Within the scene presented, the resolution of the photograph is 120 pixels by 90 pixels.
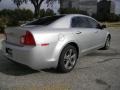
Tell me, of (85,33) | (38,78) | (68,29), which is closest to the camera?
(38,78)

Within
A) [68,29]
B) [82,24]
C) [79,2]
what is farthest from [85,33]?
[79,2]

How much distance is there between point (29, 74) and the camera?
17.3ft

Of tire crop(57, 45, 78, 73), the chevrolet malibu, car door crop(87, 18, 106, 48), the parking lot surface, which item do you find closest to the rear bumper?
the chevrolet malibu

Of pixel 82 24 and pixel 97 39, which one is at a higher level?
pixel 82 24

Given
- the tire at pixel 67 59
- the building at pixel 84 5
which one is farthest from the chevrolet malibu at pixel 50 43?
the building at pixel 84 5

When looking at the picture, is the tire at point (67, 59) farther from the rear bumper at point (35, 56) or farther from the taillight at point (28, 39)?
the taillight at point (28, 39)

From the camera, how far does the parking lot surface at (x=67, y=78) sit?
4500 millimetres

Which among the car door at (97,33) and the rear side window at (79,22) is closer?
the rear side window at (79,22)

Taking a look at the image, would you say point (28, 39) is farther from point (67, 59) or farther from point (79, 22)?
point (79, 22)

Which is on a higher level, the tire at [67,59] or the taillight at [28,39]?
the taillight at [28,39]

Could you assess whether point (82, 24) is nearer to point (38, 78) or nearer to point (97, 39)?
point (97, 39)

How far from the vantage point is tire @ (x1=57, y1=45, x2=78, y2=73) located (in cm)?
521

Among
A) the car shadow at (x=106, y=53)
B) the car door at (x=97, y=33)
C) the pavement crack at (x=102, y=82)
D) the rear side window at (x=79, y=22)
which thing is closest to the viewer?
the pavement crack at (x=102, y=82)

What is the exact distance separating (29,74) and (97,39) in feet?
8.64
